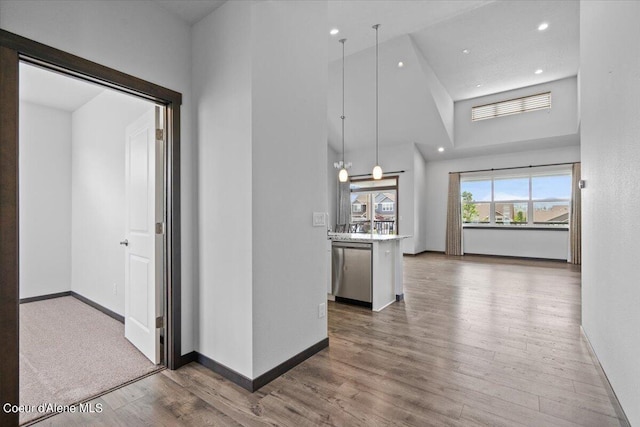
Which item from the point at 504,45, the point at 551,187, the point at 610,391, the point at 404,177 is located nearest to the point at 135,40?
the point at 610,391

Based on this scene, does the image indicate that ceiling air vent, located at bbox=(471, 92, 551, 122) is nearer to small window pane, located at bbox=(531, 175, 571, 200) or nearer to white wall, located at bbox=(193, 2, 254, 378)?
small window pane, located at bbox=(531, 175, 571, 200)

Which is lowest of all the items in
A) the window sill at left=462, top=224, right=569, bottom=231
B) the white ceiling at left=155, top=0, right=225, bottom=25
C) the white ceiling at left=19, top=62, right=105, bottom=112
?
the window sill at left=462, top=224, right=569, bottom=231

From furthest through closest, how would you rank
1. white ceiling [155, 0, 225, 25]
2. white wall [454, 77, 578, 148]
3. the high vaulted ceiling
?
1. white wall [454, 77, 578, 148]
2. the high vaulted ceiling
3. white ceiling [155, 0, 225, 25]

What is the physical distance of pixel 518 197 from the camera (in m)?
8.66

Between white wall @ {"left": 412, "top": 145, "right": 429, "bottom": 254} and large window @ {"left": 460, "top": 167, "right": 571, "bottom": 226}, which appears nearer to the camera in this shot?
large window @ {"left": 460, "top": 167, "right": 571, "bottom": 226}

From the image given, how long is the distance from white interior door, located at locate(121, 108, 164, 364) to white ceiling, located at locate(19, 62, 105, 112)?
1.60 meters

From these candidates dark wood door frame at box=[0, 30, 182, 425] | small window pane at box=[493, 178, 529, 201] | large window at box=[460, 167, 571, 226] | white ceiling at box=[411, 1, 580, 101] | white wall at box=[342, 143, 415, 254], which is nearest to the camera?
dark wood door frame at box=[0, 30, 182, 425]

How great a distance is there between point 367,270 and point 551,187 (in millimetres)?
7222

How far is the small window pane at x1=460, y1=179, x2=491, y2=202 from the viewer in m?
9.12

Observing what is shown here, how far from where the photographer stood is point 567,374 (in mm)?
2295

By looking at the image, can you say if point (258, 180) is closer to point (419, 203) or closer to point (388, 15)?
point (388, 15)

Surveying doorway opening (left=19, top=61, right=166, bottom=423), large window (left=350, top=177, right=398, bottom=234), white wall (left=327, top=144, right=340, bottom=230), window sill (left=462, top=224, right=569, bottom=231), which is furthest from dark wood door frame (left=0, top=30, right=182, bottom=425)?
window sill (left=462, top=224, right=569, bottom=231)

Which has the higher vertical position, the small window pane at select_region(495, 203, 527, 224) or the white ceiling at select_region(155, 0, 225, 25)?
the white ceiling at select_region(155, 0, 225, 25)

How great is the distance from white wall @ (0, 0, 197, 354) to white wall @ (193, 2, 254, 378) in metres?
0.09
